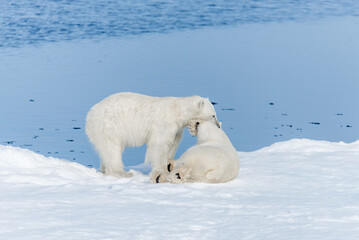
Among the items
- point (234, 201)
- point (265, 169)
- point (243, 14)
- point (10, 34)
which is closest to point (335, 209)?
point (234, 201)

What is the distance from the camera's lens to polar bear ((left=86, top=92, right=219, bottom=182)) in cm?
811

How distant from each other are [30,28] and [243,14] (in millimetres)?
9844

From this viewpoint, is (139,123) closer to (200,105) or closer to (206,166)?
(200,105)

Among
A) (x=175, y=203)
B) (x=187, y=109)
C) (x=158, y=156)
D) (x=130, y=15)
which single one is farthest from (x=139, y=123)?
(x=130, y=15)

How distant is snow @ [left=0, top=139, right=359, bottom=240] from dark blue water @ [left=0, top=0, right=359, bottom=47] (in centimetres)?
1402

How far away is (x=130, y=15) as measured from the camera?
1071 inches

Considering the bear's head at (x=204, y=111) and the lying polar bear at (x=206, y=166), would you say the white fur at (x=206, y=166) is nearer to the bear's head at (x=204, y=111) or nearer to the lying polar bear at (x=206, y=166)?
the lying polar bear at (x=206, y=166)

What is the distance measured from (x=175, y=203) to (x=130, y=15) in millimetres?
21433

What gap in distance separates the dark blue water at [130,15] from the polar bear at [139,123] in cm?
1330

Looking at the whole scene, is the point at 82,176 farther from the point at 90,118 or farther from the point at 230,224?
the point at 230,224

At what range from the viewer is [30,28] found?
75.8ft

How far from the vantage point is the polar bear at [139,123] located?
8.11 metres

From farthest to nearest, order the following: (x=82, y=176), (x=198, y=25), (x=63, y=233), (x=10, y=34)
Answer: (x=198, y=25), (x=10, y=34), (x=82, y=176), (x=63, y=233)

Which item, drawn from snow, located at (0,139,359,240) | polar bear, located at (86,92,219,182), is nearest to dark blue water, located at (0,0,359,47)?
polar bear, located at (86,92,219,182)
